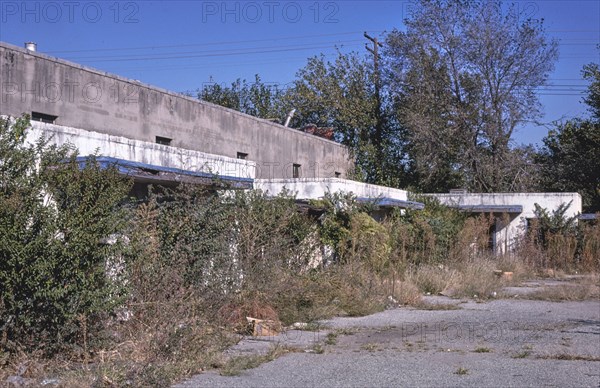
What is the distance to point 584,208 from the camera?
3781 centimetres

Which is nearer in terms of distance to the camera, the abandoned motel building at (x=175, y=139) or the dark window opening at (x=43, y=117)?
the abandoned motel building at (x=175, y=139)

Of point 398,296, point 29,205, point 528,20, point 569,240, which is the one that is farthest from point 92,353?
point 528,20

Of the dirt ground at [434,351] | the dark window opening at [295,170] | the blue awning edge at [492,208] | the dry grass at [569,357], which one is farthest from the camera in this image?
the blue awning edge at [492,208]

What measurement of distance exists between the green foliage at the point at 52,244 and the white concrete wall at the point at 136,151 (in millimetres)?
2185

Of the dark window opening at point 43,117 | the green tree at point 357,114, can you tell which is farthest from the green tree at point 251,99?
the dark window opening at point 43,117

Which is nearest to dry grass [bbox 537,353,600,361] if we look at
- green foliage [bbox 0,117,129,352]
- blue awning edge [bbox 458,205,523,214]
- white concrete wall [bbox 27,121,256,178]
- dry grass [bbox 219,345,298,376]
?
dry grass [bbox 219,345,298,376]

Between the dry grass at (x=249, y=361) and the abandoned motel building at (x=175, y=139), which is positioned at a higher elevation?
the abandoned motel building at (x=175, y=139)

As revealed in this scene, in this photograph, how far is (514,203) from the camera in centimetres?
2978

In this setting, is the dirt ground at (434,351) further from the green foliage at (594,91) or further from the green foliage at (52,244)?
the green foliage at (594,91)

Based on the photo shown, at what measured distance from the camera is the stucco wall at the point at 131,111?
619 inches

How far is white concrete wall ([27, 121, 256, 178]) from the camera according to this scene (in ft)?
38.2

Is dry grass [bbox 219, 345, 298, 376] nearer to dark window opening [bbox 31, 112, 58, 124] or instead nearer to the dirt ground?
the dirt ground

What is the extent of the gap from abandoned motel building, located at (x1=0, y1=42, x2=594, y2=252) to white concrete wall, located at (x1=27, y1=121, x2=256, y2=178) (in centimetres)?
2

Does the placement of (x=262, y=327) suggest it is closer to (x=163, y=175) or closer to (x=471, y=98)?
(x=163, y=175)
